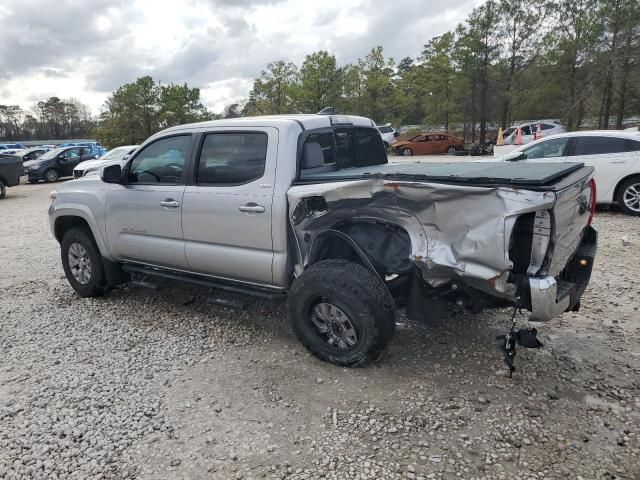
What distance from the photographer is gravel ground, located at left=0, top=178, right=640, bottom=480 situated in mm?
2666

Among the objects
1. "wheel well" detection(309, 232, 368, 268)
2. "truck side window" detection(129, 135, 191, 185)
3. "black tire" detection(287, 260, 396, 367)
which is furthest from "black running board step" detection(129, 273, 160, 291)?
"wheel well" detection(309, 232, 368, 268)

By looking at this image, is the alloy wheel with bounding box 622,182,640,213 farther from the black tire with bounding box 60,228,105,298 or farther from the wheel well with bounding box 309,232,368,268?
the black tire with bounding box 60,228,105,298

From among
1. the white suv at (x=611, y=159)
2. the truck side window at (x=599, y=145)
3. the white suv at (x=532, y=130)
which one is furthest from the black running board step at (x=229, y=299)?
the white suv at (x=532, y=130)

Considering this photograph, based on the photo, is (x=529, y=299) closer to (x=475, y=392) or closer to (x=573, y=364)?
(x=475, y=392)

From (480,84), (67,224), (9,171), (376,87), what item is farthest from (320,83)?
(67,224)

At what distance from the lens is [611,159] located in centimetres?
833

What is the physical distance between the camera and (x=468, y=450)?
8.89 feet

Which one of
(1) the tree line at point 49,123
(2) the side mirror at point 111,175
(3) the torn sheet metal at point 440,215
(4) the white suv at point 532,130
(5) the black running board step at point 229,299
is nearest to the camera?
(3) the torn sheet metal at point 440,215

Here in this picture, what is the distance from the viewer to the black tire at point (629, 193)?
831 centimetres

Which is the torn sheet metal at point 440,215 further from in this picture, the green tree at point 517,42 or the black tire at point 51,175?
the green tree at point 517,42

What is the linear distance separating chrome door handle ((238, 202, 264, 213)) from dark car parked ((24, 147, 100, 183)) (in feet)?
68.6

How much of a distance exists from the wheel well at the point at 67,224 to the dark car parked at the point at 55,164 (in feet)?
59.7

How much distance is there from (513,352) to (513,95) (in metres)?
31.9

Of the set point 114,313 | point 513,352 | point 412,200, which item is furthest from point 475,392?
point 114,313
